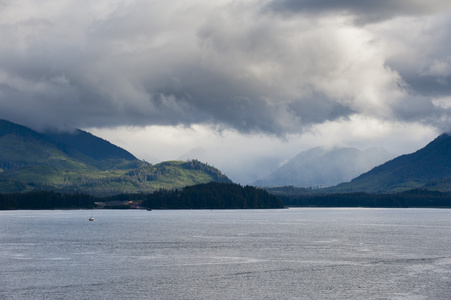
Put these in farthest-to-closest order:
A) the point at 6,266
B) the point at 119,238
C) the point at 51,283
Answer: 1. the point at 119,238
2. the point at 6,266
3. the point at 51,283

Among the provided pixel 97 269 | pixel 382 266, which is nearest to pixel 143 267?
pixel 97 269

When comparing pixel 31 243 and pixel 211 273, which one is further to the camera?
pixel 31 243

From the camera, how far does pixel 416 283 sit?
99062mm

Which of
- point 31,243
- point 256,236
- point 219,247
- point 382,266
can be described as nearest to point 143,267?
point 219,247

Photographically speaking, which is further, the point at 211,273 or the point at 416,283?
the point at 211,273

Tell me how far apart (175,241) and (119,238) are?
25130mm

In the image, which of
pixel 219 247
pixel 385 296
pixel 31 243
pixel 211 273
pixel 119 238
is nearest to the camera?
pixel 385 296

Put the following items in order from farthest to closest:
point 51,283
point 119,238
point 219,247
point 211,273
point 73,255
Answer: point 119,238
point 219,247
point 73,255
point 211,273
point 51,283

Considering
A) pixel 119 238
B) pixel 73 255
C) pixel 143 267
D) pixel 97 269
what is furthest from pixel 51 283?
pixel 119 238

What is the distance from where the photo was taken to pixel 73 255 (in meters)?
139

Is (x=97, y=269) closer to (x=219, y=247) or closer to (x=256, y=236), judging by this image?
(x=219, y=247)

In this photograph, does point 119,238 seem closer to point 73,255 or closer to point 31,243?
point 31,243

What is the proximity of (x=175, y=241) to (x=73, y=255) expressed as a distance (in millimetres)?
45009

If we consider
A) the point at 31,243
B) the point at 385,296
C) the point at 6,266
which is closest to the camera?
the point at 385,296
